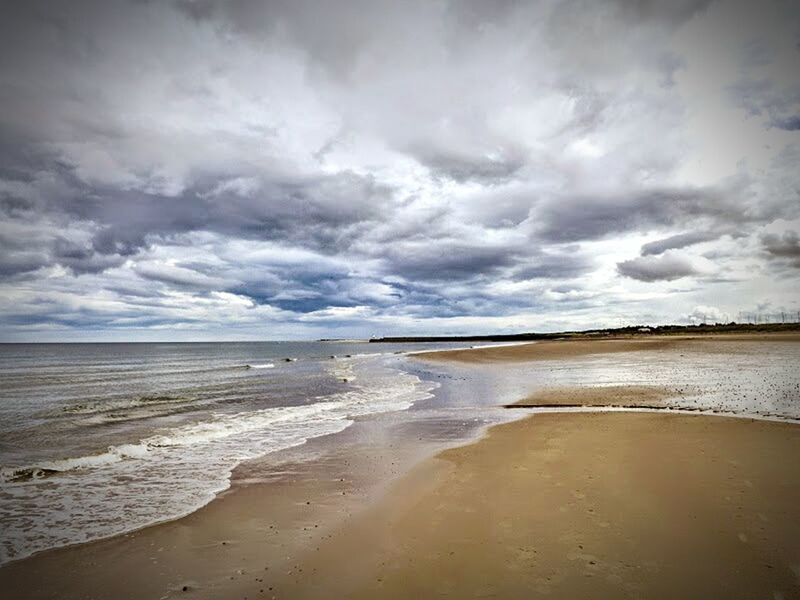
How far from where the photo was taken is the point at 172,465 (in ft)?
39.1

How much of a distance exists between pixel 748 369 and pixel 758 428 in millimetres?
20046

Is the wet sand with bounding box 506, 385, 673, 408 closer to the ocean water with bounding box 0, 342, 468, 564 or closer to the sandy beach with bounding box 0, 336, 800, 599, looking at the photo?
the ocean water with bounding box 0, 342, 468, 564

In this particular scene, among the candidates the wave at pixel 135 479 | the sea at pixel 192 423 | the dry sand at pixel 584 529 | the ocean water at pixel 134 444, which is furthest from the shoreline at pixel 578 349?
the dry sand at pixel 584 529

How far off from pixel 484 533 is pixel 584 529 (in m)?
1.54

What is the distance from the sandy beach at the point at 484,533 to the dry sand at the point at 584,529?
28 mm

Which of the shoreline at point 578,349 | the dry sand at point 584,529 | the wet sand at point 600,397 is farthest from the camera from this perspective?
the shoreline at point 578,349

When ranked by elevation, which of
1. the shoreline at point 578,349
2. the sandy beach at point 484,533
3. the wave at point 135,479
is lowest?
the wave at point 135,479

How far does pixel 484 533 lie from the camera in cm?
670

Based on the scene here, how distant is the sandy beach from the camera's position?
539 cm

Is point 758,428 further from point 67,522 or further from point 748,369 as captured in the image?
point 748,369

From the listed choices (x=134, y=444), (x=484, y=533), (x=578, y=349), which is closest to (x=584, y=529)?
(x=484, y=533)

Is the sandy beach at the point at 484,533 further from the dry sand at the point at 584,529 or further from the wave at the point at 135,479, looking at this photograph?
the wave at the point at 135,479

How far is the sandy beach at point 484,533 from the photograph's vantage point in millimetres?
5391

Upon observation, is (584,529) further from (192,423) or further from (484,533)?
(192,423)
